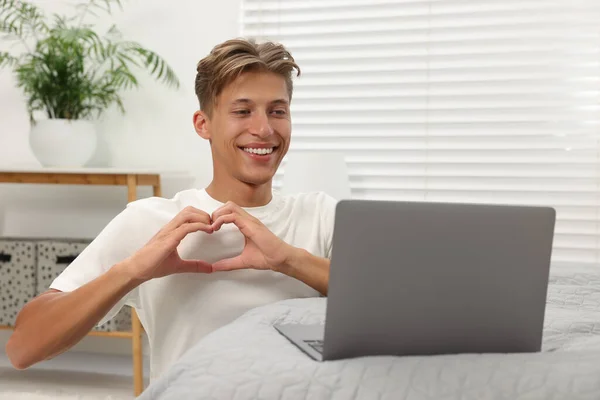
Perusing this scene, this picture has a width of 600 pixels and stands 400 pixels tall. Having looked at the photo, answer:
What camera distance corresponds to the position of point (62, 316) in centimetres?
134

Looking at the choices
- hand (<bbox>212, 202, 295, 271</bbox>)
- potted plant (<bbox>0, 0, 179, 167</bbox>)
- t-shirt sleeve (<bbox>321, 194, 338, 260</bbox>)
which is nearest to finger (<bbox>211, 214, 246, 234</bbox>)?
hand (<bbox>212, 202, 295, 271</bbox>)

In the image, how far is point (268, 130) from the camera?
154 centimetres

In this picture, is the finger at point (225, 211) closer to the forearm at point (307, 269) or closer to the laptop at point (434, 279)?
the forearm at point (307, 269)

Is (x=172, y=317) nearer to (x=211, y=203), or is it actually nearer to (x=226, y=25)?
(x=211, y=203)

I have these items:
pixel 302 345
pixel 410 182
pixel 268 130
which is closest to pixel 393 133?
pixel 410 182

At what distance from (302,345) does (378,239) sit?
0.59 ft

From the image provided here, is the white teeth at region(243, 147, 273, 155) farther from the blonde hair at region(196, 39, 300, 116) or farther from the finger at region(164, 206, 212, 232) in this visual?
the finger at region(164, 206, 212, 232)

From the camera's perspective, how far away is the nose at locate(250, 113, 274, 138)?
1.54 metres

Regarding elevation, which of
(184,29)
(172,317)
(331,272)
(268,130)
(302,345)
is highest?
(184,29)

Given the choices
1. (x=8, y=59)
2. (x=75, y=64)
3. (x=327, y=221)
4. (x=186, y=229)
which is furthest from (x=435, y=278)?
(x=8, y=59)

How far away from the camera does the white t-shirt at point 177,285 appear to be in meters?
1.44

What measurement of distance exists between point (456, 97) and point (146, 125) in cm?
139

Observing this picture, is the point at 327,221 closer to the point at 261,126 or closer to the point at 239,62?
the point at 261,126

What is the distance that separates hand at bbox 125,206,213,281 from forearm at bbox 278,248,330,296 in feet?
0.53
